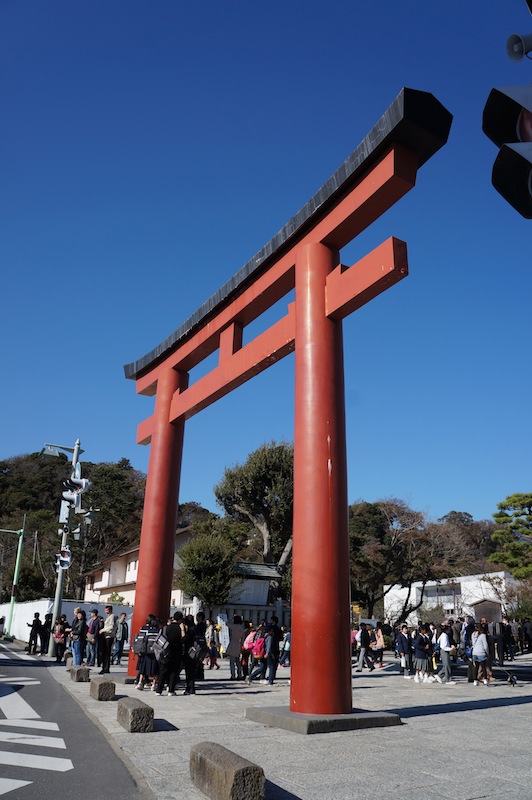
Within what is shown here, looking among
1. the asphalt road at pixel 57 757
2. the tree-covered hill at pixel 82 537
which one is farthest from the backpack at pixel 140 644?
the tree-covered hill at pixel 82 537

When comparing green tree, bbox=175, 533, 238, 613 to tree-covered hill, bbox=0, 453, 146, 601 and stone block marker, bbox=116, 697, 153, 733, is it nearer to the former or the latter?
tree-covered hill, bbox=0, 453, 146, 601

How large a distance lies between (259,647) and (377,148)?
37.7 feet

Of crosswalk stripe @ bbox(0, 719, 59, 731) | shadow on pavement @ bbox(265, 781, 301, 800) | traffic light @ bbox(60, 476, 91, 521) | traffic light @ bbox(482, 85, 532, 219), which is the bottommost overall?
crosswalk stripe @ bbox(0, 719, 59, 731)

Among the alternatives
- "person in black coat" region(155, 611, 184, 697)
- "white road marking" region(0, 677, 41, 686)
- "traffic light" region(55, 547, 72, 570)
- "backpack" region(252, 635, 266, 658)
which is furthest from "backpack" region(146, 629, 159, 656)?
"traffic light" region(55, 547, 72, 570)

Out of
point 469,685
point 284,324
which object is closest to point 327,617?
point 284,324

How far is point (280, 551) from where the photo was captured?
34094mm

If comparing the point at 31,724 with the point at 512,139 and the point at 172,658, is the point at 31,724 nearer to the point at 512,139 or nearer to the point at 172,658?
the point at 172,658

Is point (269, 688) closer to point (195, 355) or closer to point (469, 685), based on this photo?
point (469, 685)

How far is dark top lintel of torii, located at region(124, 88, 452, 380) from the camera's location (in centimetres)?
772

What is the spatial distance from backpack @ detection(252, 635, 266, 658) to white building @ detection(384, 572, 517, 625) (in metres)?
19.3

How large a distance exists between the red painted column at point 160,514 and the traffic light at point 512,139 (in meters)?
11.1

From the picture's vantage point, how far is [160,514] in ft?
43.5

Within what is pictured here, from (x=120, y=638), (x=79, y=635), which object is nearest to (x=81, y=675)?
(x=79, y=635)

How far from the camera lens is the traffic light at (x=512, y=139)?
273 centimetres
